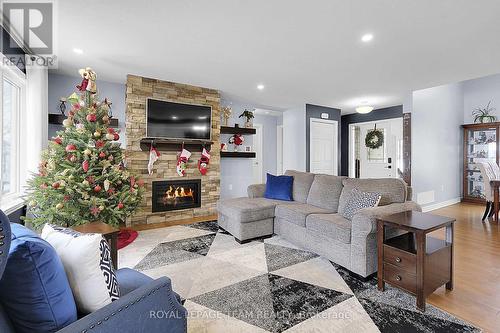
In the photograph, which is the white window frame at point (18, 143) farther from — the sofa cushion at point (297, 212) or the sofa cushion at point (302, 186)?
the sofa cushion at point (302, 186)

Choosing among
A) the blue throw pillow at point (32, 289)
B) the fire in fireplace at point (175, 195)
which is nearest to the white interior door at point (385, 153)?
the fire in fireplace at point (175, 195)

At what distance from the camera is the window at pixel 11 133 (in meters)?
2.77

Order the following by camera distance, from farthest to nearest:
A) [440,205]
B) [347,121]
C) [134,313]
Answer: [347,121] < [440,205] < [134,313]

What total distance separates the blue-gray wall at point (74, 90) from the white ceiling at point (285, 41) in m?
0.22

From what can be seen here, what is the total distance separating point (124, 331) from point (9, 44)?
3.15 meters

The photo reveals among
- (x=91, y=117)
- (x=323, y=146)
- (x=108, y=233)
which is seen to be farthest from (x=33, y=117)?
(x=323, y=146)

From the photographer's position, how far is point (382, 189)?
2734mm

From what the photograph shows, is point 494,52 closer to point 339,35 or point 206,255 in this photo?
point 339,35

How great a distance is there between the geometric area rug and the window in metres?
1.50

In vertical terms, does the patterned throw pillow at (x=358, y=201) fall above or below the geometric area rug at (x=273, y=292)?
above

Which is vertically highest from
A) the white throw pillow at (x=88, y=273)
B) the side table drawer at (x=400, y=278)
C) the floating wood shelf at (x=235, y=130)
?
the floating wood shelf at (x=235, y=130)

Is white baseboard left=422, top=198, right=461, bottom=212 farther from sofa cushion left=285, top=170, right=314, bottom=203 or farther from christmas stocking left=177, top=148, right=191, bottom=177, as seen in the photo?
christmas stocking left=177, top=148, right=191, bottom=177

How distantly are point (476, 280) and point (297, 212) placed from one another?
1.71m

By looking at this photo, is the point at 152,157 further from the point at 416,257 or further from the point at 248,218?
the point at 416,257
